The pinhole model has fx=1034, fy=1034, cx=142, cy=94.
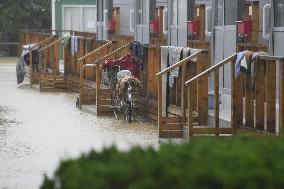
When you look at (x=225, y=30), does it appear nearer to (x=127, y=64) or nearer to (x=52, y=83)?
(x=127, y=64)

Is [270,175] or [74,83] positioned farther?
[74,83]

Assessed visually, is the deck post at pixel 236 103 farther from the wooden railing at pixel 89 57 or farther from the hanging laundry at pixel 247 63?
the wooden railing at pixel 89 57

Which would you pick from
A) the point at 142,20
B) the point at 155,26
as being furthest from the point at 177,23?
the point at 142,20

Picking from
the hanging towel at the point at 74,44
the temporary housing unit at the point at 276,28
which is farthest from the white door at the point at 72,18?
the temporary housing unit at the point at 276,28

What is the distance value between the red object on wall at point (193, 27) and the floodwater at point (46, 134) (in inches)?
91.5

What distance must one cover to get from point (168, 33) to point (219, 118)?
662 centimetres

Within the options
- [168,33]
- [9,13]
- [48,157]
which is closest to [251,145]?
[48,157]

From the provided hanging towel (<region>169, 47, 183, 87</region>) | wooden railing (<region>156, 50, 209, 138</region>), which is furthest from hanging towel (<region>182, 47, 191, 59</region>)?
wooden railing (<region>156, 50, 209, 138</region>)

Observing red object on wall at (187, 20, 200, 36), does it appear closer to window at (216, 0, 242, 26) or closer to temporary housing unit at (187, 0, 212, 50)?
temporary housing unit at (187, 0, 212, 50)

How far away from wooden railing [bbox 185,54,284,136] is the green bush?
6.08 meters

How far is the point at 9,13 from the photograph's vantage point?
42.8 metres

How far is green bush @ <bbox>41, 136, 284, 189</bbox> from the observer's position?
4.77 metres

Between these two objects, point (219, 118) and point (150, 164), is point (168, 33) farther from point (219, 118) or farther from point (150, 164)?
point (150, 164)

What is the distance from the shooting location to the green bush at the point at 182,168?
15.7 ft
